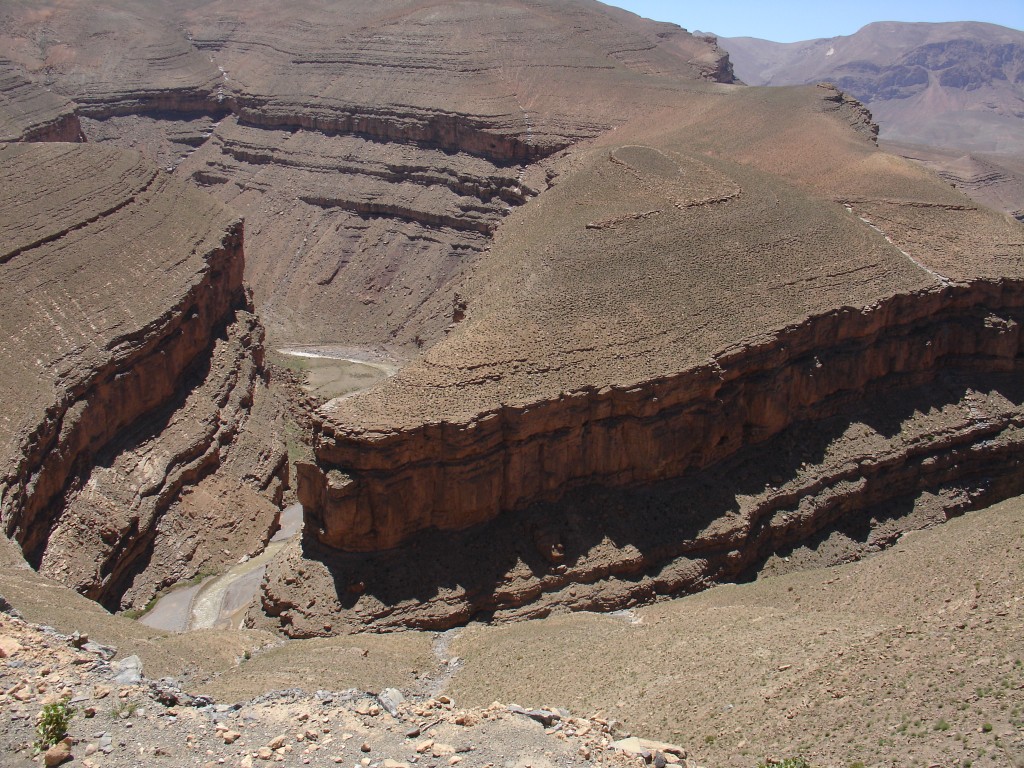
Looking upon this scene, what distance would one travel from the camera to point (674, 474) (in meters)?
39.3

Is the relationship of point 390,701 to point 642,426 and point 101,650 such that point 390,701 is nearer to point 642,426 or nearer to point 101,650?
point 101,650

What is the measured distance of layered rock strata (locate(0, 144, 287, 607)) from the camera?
37750mm

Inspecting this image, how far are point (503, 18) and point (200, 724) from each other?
299ft

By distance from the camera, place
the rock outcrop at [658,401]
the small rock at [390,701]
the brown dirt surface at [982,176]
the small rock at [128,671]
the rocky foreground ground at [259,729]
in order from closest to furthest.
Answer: the rocky foreground ground at [259,729]
the small rock at [128,671]
the small rock at [390,701]
the rock outcrop at [658,401]
the brown dirt surface at [982,176]

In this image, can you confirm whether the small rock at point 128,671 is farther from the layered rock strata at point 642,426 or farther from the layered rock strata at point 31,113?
the layered rock strata at point 31,113

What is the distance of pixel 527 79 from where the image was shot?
89.1m

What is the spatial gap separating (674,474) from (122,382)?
928 inches

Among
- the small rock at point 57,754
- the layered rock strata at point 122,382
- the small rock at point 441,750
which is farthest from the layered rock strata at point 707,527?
the small rock at point 57,754

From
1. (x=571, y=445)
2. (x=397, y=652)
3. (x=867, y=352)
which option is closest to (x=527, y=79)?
(x=867, y=352)

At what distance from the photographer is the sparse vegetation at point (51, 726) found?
1745cm

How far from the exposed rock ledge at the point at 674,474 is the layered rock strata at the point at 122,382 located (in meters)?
8.64

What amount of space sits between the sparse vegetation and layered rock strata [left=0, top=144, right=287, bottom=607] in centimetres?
1706

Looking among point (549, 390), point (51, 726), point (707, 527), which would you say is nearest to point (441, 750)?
point (51, 726)

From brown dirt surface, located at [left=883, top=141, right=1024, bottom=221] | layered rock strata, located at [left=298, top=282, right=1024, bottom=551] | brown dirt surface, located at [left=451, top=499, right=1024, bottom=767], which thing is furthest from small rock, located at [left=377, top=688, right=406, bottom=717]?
brown dirt surface, located at [left=883, top=141, right=1024, bottom=221]
